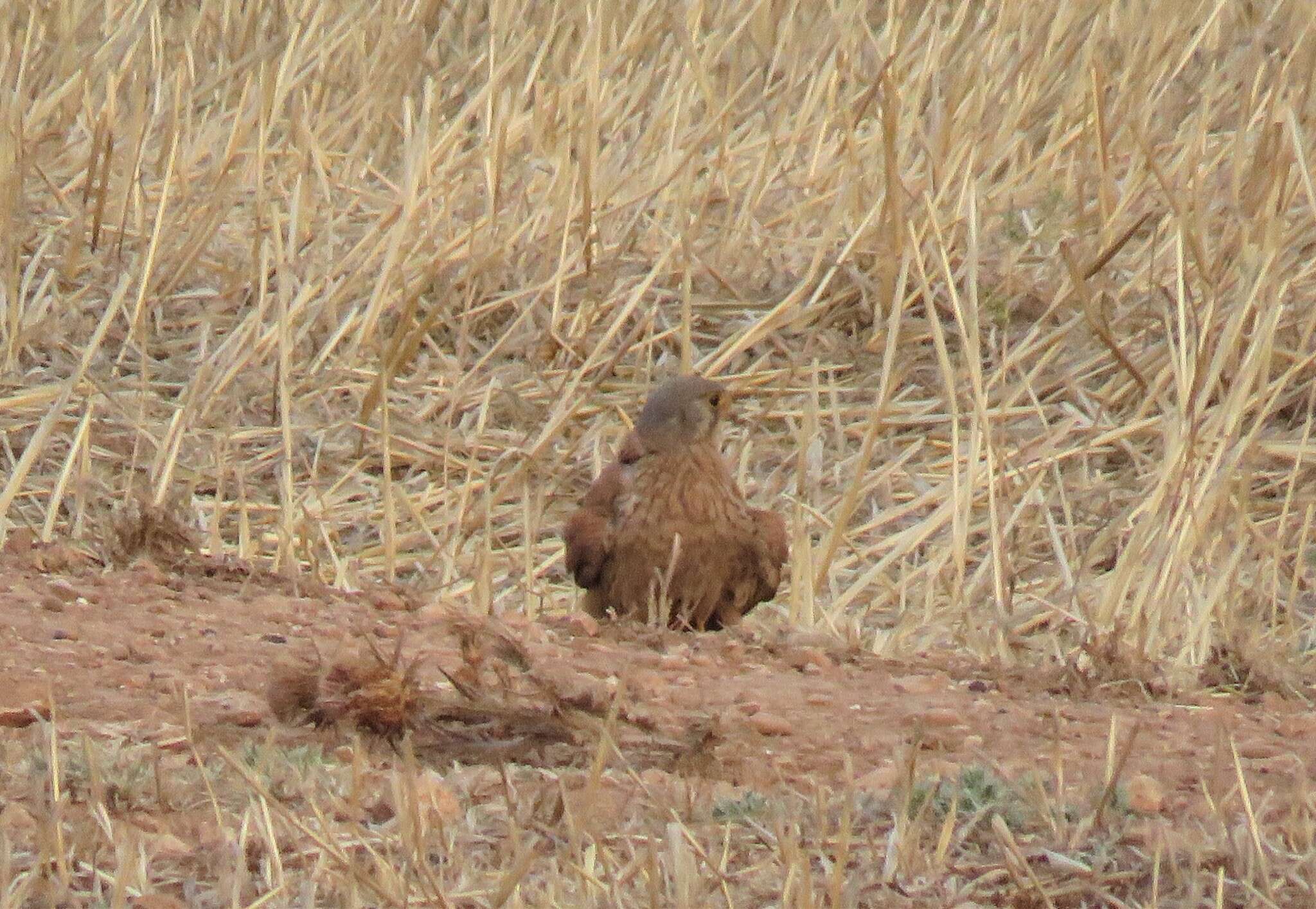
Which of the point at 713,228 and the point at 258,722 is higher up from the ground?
the point at 713,228

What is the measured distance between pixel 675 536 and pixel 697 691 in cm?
112

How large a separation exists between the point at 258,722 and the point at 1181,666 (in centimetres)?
184

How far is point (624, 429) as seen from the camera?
21.0ft

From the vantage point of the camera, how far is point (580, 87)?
7.38 metres

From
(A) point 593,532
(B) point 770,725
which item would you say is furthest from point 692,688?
(A) point 593,532

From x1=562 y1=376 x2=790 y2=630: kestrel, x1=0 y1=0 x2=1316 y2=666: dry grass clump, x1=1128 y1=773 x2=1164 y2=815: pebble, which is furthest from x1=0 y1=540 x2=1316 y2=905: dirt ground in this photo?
x1=0 y1=0 x2=1316 y2=666: dry grass clump

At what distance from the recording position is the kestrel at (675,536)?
502cm

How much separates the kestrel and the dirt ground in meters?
0.35

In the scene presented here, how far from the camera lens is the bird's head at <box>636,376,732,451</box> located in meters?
5.15

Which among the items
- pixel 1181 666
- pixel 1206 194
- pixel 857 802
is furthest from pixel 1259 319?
pixel 857 802

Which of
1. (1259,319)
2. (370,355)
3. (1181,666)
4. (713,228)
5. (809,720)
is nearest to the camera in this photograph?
(809,720)

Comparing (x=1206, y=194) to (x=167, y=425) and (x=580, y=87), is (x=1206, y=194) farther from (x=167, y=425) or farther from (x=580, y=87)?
(x=167, y=425)

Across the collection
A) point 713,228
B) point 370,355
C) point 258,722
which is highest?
point 713,228

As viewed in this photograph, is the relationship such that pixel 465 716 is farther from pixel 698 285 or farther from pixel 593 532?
pixel 698 285
